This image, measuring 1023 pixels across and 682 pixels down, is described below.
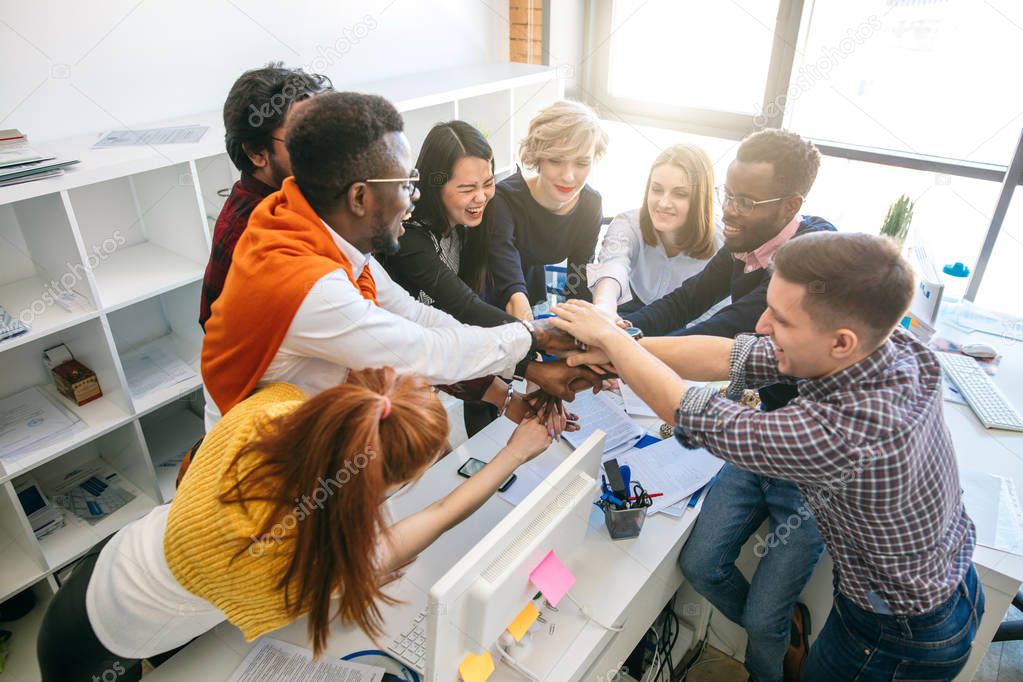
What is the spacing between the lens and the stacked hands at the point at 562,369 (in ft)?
5.88

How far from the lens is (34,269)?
2312 mm

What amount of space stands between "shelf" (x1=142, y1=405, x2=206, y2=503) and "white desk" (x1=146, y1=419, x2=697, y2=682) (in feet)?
4.39

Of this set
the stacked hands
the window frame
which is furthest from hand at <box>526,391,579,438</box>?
the window frame

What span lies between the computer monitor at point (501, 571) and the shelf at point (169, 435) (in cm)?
184

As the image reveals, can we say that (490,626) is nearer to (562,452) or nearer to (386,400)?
(386,400)

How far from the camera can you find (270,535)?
3.77 feet

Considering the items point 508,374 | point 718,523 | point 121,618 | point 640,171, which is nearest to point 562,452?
point 508,374

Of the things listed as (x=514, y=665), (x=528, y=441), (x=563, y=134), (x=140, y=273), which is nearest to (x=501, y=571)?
(x=514, y=665)

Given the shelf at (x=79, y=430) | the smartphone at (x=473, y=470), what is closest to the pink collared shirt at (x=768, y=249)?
the smartphone at (x=473, y=470)

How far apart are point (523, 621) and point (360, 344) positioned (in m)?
0.67

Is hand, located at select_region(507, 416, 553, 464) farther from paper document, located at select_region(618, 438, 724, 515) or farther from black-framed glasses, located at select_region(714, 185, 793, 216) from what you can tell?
black-framed glasses, located at select_region(714, 185, 793, 216)

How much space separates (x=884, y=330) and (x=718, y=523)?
0.74 metres

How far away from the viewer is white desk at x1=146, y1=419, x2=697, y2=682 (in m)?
1.41

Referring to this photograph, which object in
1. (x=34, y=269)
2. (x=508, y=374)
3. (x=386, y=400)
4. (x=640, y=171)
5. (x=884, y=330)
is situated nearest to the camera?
(x=386, y=400)
